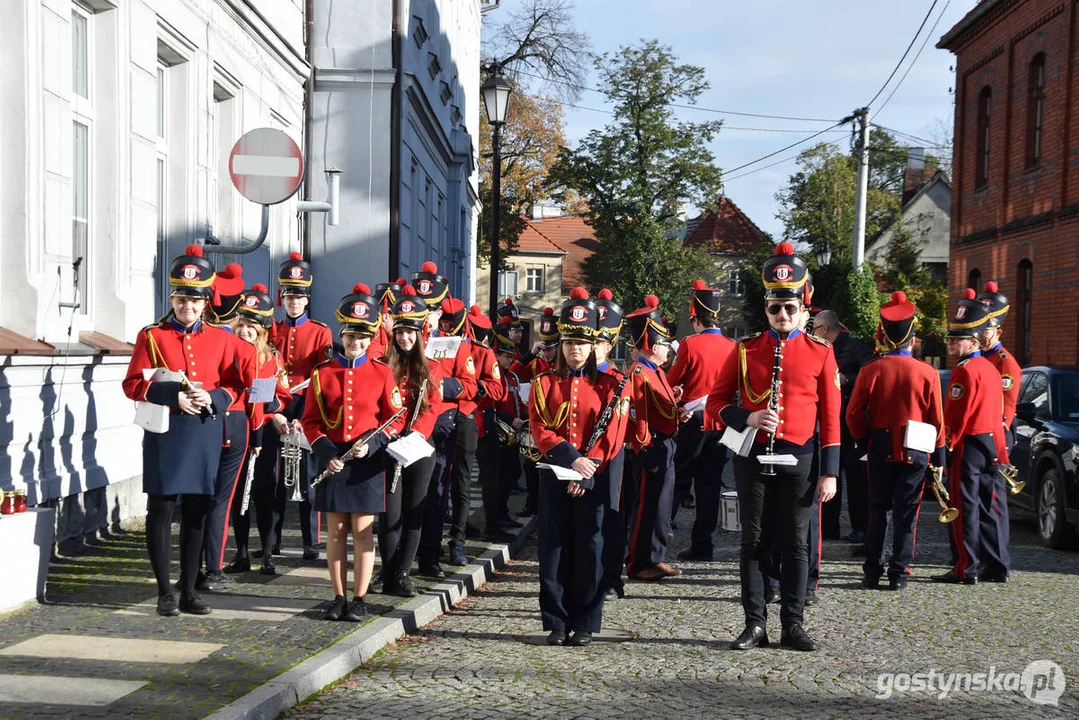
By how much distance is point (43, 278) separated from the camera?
8.97 meters

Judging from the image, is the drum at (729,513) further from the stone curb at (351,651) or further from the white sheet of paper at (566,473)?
the white sheet of paper at (566,473)

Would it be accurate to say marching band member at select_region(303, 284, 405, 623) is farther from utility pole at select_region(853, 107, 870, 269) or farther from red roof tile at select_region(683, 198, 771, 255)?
red roof tile at select_region(683, 198, 771, 255)

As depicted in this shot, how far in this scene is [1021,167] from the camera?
2522cm

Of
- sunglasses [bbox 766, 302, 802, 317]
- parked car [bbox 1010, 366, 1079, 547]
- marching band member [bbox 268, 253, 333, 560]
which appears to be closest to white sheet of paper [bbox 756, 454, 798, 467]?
sunglasses [bbox 766, 302, 802, 317]

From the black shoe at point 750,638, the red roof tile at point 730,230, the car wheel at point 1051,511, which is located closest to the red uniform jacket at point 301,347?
the black shoe at point 750,638

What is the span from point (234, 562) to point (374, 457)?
76.5 inches

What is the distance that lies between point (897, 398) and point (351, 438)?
4.00m

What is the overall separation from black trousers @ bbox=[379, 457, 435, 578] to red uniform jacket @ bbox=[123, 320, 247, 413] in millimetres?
1207

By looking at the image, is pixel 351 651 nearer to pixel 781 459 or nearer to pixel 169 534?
pixel 169 534

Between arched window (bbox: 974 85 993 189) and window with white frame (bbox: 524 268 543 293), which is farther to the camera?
window with white frame (bbox: 524 268 543 293)

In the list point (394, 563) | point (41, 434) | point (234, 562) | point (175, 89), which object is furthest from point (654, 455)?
point (175, 89)

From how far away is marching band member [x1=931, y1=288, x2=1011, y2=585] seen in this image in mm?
9016

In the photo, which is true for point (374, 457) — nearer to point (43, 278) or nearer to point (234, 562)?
point (234, 562)

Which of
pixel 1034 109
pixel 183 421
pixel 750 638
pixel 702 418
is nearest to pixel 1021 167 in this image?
pixel 1034 109
